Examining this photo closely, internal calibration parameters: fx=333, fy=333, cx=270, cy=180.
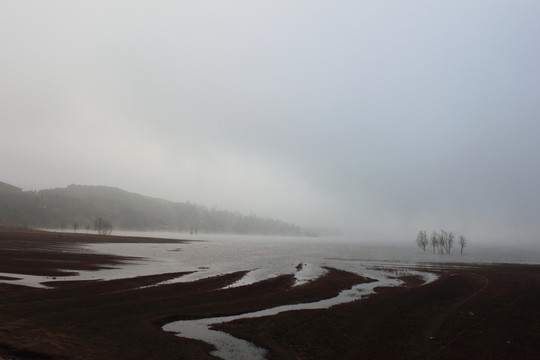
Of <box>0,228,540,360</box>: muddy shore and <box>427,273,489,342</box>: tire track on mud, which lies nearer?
<box>0,228,540,360</box>: muddy shore

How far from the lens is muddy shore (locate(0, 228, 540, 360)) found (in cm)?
1592

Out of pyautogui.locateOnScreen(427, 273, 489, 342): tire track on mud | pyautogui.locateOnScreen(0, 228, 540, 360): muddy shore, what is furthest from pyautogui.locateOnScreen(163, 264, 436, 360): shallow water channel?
pyautogui.locateOnScreen(427, 273, 489, 342): tire track on mud

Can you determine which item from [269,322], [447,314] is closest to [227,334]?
[269,322]

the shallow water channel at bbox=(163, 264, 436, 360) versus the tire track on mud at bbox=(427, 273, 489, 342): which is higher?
the tire track on mud at bbox=(427, 273, 489, 342)

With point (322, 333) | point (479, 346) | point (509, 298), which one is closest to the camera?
point (479, 346)

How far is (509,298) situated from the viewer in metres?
33.5

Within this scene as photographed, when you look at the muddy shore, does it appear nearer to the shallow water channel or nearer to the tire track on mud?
the tire track on mud

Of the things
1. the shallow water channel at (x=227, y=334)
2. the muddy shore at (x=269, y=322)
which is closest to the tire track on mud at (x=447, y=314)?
the muddy shore at (x=269, y=322)

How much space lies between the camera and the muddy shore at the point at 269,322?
52.2 ft

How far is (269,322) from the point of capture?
21.2 metres

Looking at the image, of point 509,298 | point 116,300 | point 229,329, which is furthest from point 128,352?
point 509,298

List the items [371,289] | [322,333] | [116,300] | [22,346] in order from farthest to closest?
[371,289], [116,300], [322,333], [22,346]

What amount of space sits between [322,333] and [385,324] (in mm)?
5242

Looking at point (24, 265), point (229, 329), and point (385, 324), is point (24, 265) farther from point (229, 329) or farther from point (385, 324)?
point (385, 324)
